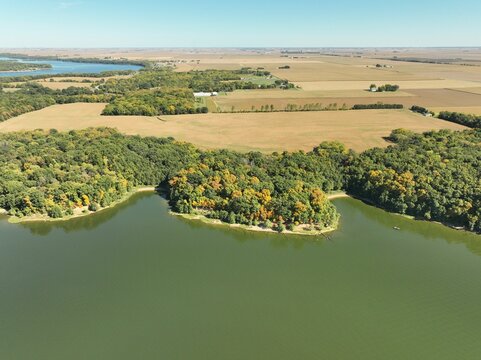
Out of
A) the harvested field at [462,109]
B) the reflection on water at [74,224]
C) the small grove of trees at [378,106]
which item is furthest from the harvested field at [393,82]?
the reflection on water at [74,224]

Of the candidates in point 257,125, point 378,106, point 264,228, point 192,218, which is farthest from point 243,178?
point 378,106

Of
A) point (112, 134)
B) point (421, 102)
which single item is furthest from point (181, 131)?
point (421, 102)

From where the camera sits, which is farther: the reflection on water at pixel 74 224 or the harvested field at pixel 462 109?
the harvested field at pixel 462 109

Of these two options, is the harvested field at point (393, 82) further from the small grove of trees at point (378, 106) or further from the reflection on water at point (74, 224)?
the reflection on water at point (74, 224)

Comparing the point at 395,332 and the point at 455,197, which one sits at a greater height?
the point at 455,197

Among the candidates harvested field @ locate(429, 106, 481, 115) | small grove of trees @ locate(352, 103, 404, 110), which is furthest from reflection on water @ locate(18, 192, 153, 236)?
harvested field @ locate(429, 106, 481, 115)

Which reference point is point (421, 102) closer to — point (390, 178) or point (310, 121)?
point (310, 121)

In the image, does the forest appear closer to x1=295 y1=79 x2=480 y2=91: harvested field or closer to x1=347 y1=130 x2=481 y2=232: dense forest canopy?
x1=347 y1=130 x2=481 y2=232: dense forest canopy

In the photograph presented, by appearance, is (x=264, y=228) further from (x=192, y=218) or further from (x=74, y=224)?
(x=74, y=224)

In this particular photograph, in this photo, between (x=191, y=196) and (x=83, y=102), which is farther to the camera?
(x=83, y=102)
